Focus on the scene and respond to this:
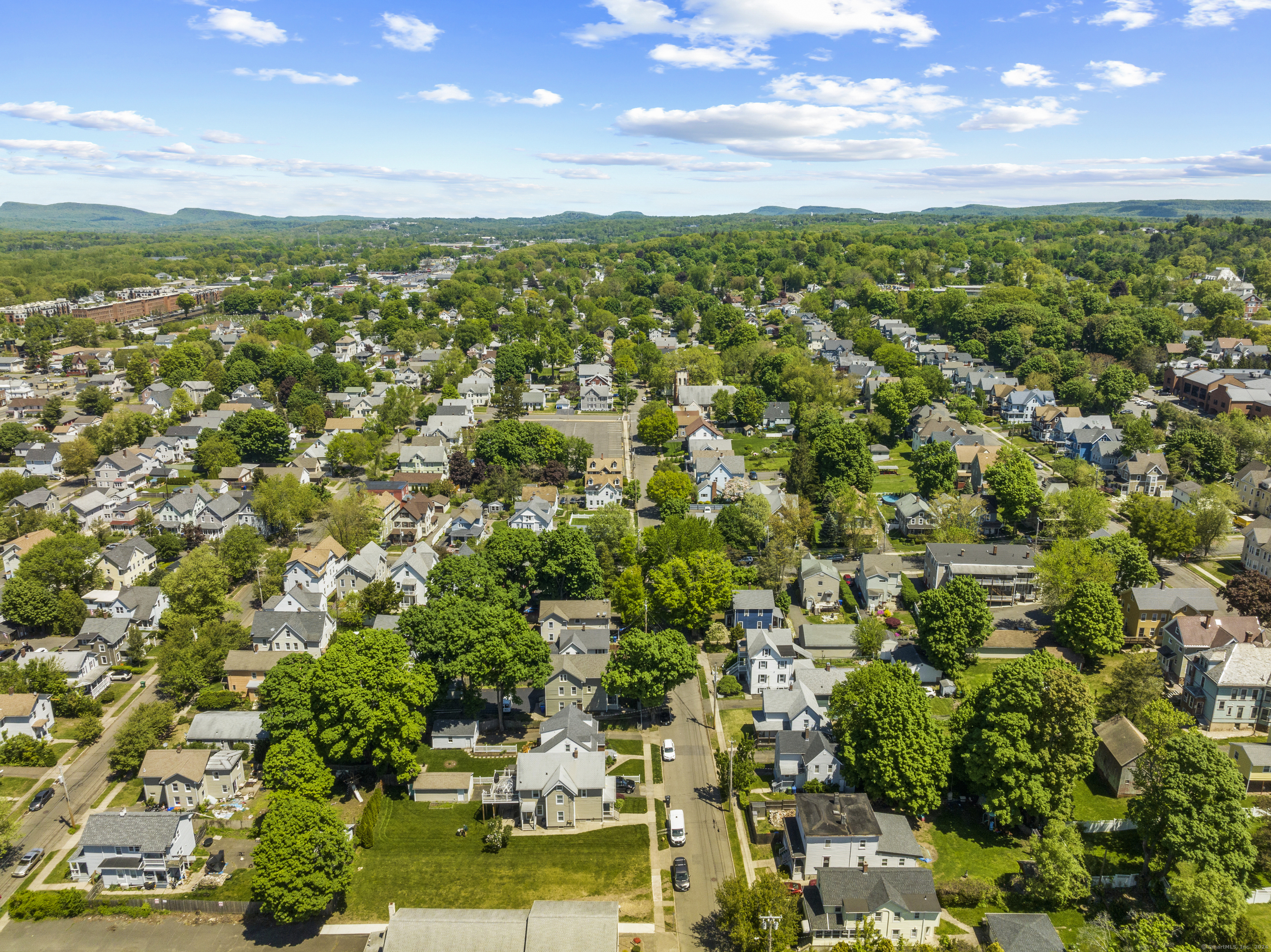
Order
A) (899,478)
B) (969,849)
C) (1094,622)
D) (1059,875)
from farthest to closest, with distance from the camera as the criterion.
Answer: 1. (899,478)
2. (1094,622)
3. (969,849)
4. (1059,875)

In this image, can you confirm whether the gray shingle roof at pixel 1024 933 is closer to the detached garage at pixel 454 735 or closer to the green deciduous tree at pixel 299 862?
the green deciduous tree at pixel 299 862

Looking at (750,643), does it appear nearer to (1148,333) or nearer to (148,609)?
(148,609)

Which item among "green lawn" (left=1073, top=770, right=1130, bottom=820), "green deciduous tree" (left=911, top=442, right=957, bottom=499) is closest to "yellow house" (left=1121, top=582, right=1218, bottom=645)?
"green lawn" (left=1073, top=770, right=1130, bottom=820)

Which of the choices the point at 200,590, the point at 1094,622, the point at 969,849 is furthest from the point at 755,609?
the point at 200,590

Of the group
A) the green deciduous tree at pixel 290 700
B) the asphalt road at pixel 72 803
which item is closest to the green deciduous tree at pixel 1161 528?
the green deciduous tree at pixel 290 700

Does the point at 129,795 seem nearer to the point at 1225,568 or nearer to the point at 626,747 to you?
the point at 626,747

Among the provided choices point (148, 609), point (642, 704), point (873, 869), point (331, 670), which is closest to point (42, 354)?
point (148, 609)
